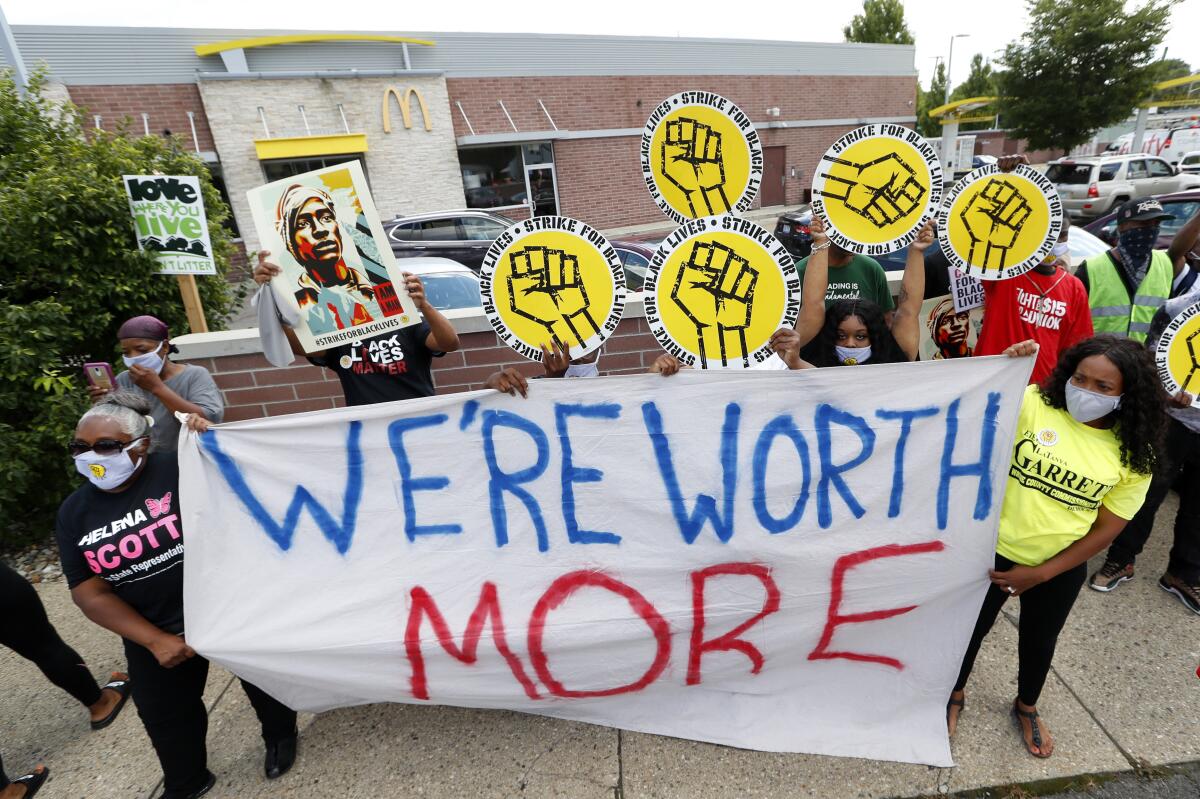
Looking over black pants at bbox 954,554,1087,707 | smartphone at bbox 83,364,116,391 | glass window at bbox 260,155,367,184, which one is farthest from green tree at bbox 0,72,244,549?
glass window at bbox 260,155,367,184

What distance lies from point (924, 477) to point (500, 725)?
198cm

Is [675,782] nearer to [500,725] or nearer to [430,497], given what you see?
[500,725]

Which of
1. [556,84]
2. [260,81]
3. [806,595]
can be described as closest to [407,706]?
[806,595]

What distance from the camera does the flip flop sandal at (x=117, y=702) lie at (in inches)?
111

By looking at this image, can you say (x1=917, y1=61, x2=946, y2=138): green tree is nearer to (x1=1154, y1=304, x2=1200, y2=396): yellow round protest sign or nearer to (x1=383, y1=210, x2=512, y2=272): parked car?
(x1=383, y1=210, x2=512, y2=272): parked car

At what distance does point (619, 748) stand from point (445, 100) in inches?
653

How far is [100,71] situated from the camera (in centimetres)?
1311

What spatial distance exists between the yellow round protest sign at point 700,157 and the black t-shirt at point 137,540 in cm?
215

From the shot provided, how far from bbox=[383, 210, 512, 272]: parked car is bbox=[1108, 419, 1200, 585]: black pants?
9.26 metres

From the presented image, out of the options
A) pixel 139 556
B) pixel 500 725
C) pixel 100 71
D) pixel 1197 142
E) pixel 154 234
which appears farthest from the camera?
pixel 1197 142

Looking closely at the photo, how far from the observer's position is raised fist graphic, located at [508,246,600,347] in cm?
234

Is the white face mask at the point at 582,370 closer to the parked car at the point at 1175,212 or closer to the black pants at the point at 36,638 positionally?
the black pants at the point at 36,638

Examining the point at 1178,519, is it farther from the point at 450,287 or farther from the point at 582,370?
the point at 450,287

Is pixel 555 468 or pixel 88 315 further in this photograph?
pixel 88 315
